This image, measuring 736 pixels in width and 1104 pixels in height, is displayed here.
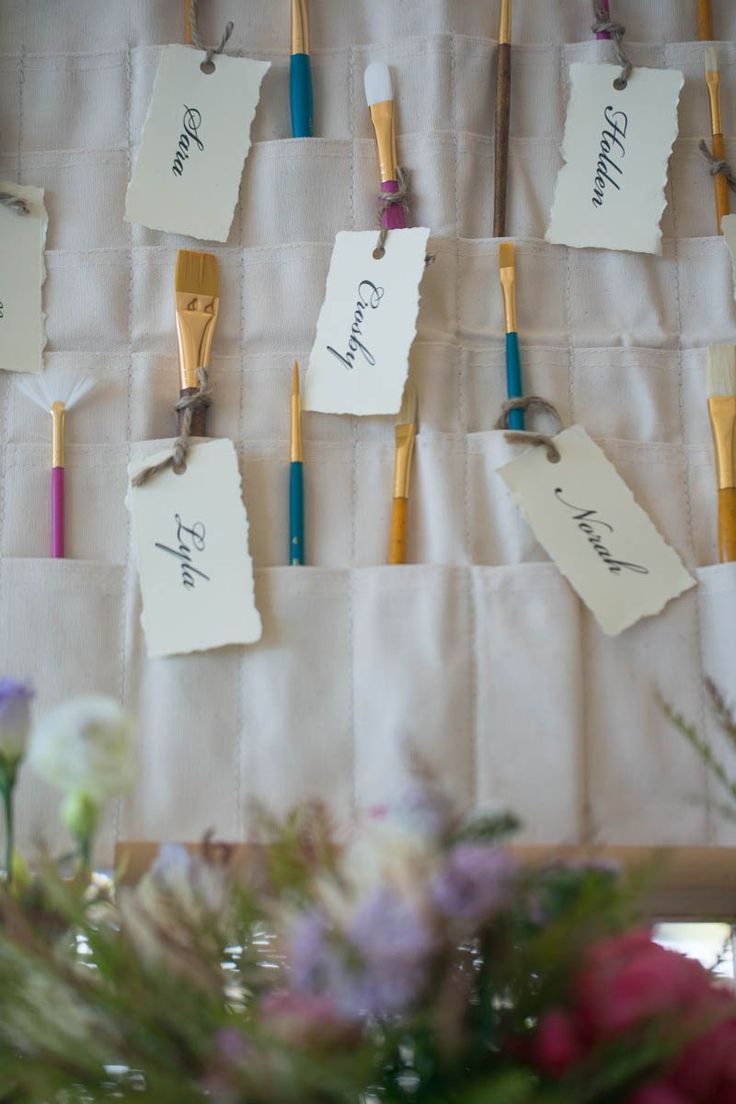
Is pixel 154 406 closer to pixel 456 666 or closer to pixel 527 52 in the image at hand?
pixel 456 666

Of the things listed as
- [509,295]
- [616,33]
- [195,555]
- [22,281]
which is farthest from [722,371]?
[22,281]

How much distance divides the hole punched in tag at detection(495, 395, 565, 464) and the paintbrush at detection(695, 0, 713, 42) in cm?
30

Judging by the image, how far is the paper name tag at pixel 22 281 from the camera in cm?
83

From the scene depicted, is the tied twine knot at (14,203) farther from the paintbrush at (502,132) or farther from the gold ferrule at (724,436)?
the gold ferrule at (724,436)

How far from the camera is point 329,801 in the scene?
0.76 metres

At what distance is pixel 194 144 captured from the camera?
86 centimetres

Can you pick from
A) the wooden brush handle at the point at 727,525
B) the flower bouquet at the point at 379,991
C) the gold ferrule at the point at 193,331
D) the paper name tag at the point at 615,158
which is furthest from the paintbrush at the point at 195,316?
the flower bouquet at the point at 379,991

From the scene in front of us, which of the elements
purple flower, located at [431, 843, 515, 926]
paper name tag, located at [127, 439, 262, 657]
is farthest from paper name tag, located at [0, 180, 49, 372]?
purple flower, located at [431, 843, 515, 926]

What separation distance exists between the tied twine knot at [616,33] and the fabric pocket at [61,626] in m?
0.48

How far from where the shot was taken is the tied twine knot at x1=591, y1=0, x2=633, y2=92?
0.88 m

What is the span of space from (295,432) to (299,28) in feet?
0.95

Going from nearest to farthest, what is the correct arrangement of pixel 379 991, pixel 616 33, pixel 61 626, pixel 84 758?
pixel 379 991 < pixel 84 758 < pixel 61 626 < pixel 616 33

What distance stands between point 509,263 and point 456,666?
0.27m

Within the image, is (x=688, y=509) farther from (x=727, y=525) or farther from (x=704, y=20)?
(x=704, y=20)
